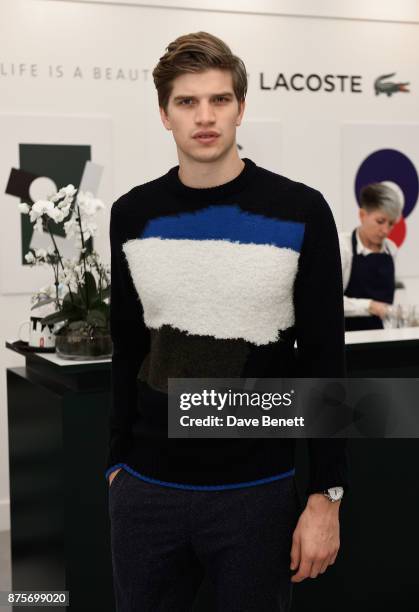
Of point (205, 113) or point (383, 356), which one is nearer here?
point (205, 113)

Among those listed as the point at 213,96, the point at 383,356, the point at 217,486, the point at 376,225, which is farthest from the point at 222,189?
the point at 376,225

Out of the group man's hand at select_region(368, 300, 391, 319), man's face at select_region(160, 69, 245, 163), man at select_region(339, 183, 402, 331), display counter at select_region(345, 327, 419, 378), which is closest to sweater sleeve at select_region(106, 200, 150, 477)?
man's face at select_region(160, 69, 245, 163)

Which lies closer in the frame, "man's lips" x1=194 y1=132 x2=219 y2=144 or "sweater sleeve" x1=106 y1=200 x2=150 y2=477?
"man's lips" x1=194 y1=132 x2=219 y2=144

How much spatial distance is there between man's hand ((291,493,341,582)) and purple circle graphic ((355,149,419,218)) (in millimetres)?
3650

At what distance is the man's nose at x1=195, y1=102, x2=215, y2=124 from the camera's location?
1.26m

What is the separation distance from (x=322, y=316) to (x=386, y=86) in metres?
3.83

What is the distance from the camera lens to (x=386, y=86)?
477 cm

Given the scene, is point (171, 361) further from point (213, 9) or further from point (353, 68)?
point (353, 68)

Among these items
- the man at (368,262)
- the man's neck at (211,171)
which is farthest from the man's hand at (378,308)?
the man's neck at (211,171)

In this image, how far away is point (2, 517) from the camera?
13.8 feet

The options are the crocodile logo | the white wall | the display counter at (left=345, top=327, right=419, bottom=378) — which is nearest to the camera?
the display counter at (left=345, top=327, right=419, bottom=378)

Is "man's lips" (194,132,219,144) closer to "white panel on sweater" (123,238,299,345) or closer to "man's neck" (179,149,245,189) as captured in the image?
"man's neck" (179,149,245,189)

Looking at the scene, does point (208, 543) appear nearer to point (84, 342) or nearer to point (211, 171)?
point (211, 171)

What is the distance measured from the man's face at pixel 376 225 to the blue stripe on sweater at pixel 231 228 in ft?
10.2
